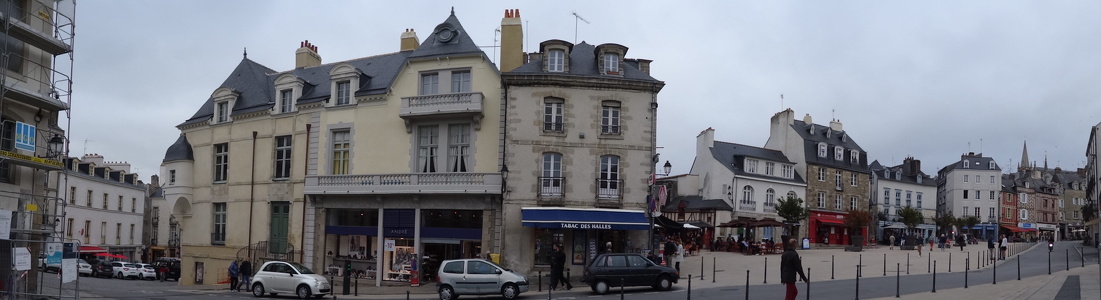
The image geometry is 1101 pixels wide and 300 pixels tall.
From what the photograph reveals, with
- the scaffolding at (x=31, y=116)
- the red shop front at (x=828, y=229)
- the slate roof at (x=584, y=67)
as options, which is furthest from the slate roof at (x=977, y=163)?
the scaffolding at (x=31, y=116)

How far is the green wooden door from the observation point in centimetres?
3534

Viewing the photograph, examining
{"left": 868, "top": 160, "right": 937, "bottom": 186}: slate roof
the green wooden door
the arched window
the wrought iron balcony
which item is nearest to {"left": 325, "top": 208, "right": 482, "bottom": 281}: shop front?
the green wooden door

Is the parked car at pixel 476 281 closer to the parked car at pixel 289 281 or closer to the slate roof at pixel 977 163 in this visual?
the parked car at pixel 289 281

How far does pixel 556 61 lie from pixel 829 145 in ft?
121

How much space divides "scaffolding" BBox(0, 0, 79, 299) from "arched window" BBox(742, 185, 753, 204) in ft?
137

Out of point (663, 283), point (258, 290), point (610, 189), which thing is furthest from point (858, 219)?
point (258, 290)

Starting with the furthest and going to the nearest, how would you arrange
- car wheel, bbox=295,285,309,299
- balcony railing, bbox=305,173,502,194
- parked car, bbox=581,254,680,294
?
balcony railing, bbox=305,173,502,194
car wheel, bbox=295,285,309,299
parked car, bbox=581,254,680,294

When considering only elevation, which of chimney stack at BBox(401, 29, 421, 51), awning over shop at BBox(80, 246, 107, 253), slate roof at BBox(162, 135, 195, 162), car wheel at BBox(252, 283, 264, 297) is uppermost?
chimney stack at BBox(401, 29, 421, 51)

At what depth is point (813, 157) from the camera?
6003cm

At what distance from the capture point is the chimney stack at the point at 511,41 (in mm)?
31672

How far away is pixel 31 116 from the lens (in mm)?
22625

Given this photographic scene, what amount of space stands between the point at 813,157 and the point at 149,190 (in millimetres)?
55026

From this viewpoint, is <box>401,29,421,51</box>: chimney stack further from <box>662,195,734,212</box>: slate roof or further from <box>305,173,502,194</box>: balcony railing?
<box>662,195,734,212</box>: slate roof

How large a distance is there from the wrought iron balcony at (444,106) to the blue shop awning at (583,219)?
4.10 m
